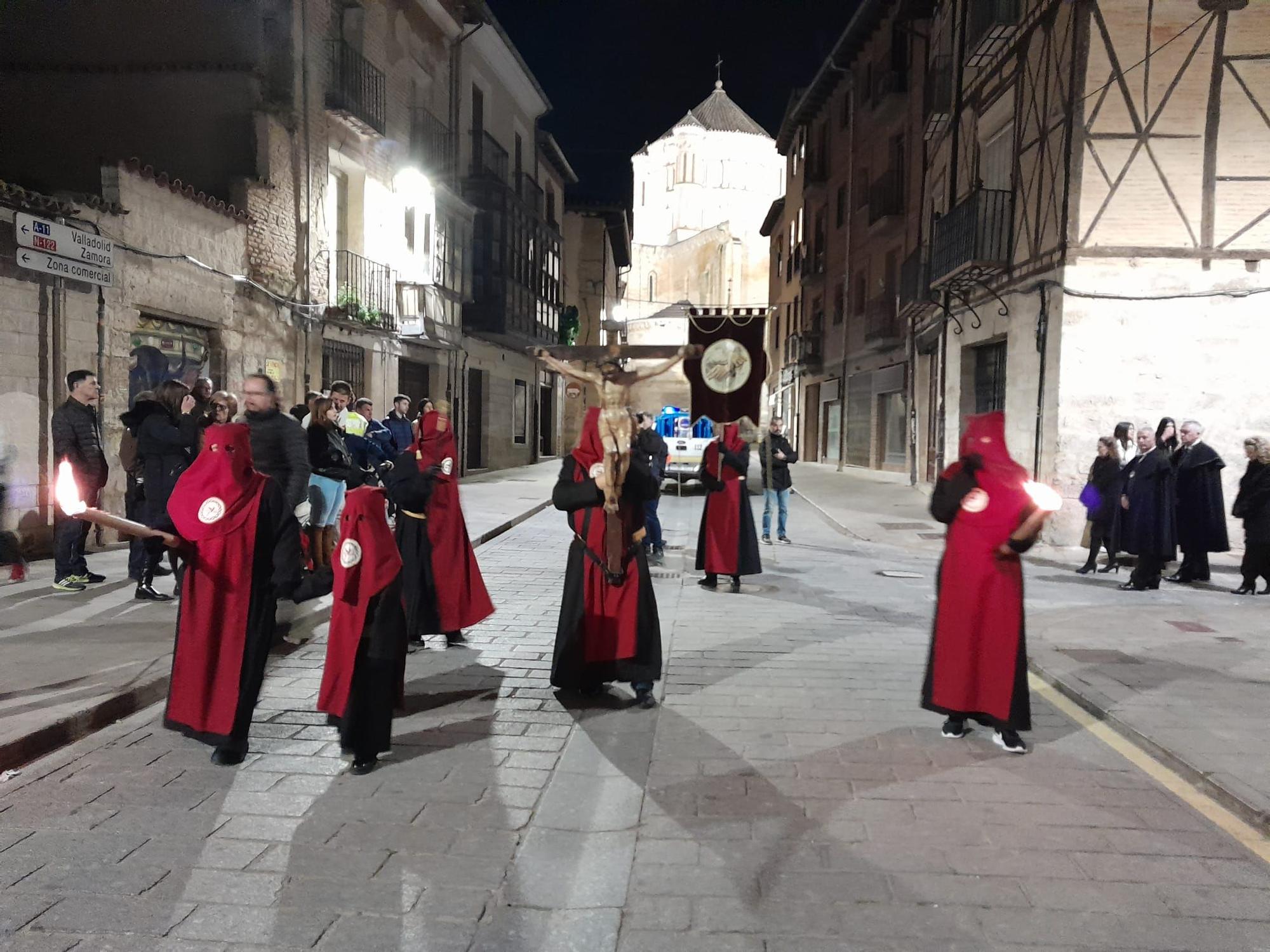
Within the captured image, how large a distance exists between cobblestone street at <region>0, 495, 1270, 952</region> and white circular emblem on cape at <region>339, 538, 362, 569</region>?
1002mm

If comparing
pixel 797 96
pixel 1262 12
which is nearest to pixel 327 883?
pixel 1262 12

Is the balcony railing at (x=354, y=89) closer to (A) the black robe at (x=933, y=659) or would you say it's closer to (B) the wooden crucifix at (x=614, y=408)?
(B) the wooden crucifix at (x=614, y=408)

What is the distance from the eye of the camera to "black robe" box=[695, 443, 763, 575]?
30.6 feet

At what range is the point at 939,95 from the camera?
1903cm

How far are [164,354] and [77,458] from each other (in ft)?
15.4

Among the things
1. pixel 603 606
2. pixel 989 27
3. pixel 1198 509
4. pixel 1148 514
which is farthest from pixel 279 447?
pixel 989 27

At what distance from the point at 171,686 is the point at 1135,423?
12.7 m

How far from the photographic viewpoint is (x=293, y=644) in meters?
A: 6.82

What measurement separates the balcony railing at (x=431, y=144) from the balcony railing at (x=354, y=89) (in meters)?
1.94

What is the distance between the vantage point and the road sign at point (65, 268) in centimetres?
929

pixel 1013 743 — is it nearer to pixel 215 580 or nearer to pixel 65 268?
pixel 215 580

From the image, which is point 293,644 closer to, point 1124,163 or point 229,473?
point 229,473

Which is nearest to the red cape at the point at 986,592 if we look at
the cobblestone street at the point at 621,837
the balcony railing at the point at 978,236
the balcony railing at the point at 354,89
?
the cobblestone street at the point at 621,837

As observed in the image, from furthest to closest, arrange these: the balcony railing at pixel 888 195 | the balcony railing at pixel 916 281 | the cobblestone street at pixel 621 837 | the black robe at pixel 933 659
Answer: the balcony railing at pixel 888 195, the balcony railing at pixel 916 281, the black robe at pixel 933 659, the cobblestone street at pixel 621 837
